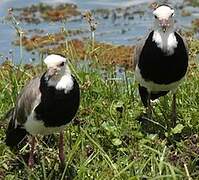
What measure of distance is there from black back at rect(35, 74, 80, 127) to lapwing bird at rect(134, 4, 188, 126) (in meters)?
0.93

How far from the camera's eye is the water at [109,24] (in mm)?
14262

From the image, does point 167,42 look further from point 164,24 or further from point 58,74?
point 58,74

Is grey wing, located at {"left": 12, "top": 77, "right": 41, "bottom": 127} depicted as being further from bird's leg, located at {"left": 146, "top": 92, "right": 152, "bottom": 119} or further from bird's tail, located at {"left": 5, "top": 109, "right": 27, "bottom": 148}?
bird's leg, located at {"left": 146, "top": 92, "right": 152, "bottom": 119}

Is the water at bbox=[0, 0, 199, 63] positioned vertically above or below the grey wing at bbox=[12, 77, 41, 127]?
below

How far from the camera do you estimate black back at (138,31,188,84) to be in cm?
623

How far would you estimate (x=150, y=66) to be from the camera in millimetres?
6336

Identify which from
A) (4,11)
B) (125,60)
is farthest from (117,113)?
(4,11)

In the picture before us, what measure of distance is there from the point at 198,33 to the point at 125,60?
2989mm

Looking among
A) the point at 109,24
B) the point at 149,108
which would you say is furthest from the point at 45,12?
the point at 149,108

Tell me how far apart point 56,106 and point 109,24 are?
1138 centimetres

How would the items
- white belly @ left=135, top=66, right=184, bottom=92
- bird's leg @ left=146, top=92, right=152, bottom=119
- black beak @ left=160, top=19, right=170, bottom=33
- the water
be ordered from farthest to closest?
the water
bird's leg @ left=146, top=92, right=152, bottom=119
white belly @ left=135, top=66, right=184, bottom=92
black beak @ left=160, top=19, right=170, bottom=33

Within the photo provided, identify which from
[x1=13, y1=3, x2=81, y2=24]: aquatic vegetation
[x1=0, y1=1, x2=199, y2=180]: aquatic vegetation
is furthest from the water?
[x1=0, y1=1, x2=199, y2=180]: aquatic vegetation

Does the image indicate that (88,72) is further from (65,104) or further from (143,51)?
(65,104)

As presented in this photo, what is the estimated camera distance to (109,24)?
16844 mm
